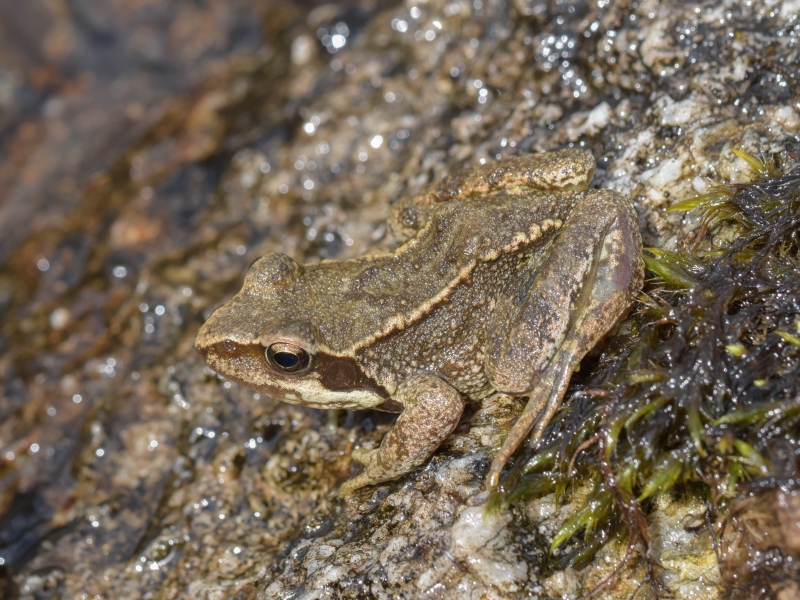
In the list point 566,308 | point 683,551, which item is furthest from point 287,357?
point 683,551

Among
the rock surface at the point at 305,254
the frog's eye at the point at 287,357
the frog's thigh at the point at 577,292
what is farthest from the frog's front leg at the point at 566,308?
the frog's eye at the point at 287,357

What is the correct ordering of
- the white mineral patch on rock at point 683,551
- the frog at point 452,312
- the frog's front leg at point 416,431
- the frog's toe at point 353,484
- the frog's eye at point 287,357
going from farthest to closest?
the frog's toe at point 353,484 < the frog's eye at point 287,357 < the frog's front leg at point 416,431 < the frog at point 452,312 < the white mineral patch on rock at point 683,551

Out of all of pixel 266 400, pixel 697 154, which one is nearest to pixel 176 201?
pixel 266 400

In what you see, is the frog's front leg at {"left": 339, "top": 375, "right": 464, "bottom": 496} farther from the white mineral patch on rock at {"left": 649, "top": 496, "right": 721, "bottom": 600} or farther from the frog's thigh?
the white mineral patch on rock at {"left": 649, "top": 496, "right": 721, "bottom": 600}

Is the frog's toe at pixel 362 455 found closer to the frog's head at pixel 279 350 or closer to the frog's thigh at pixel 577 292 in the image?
the frog's head at pixel 279 350

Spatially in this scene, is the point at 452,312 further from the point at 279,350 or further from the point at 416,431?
the point at 279,350

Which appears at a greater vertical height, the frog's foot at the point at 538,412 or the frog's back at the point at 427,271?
the frog's back at the point at 427,271

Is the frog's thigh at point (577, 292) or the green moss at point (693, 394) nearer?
the green moss at point (693, 394)

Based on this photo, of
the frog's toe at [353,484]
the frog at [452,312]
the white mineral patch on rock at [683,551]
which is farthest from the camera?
the frog's toe at [353,484]
